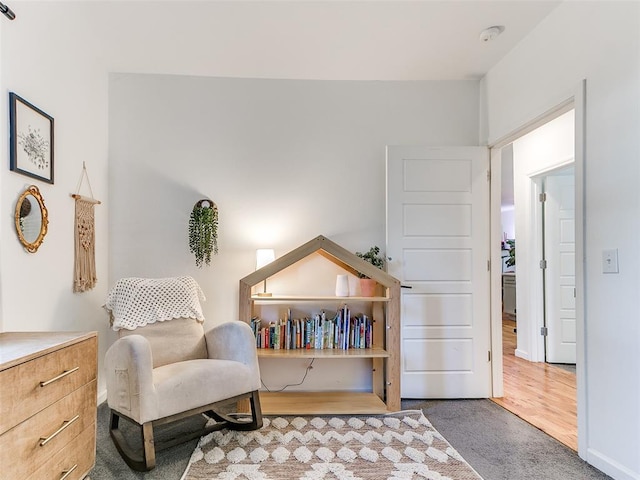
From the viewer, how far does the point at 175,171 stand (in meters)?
3.00

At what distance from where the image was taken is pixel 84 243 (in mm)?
2549

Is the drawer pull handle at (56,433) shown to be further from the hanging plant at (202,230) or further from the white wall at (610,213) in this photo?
the white wall at (610,213)

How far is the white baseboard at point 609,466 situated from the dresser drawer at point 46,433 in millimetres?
2357

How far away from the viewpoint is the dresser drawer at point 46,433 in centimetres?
119

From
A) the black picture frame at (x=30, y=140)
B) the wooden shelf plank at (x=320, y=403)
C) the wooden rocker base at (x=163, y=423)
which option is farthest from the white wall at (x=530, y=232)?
the black picture frame at (x=30, y=140)

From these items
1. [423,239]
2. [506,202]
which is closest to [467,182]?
[423,239]

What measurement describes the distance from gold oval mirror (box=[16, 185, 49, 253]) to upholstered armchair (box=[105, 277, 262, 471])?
53 cm

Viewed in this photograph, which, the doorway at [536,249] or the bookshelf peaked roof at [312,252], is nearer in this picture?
the bookshelf peaked roof at [312,252]

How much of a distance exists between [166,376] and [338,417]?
1131 mm

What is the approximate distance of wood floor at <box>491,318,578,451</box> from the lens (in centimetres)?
239

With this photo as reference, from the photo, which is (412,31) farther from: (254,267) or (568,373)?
(568,373)

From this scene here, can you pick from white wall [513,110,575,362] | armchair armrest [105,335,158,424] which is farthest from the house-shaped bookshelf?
white wall [513,110,575,362]

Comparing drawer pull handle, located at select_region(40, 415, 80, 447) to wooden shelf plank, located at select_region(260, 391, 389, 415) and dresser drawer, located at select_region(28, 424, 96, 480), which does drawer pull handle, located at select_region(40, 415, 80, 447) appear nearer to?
dresser drawer, located at select_region(28, 424, 96, 480)

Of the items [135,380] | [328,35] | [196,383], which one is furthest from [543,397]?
[328,35]
